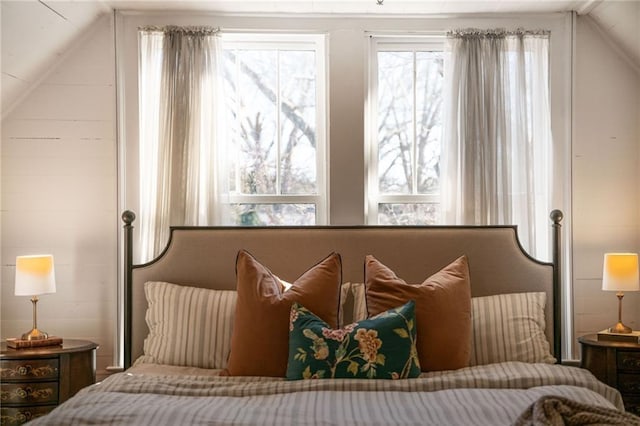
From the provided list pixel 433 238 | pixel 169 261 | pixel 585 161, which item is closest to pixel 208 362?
pixel 169 261

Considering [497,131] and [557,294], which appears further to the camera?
[497,131]

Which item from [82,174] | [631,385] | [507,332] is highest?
[82,174]

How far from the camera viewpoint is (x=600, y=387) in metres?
2.74

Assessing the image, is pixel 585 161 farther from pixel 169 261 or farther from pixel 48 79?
pixel 48 79

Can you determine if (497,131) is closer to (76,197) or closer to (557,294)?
(557,294)

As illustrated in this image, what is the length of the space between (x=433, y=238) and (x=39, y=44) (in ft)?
7.42

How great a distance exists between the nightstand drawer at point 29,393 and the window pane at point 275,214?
4.49 feet

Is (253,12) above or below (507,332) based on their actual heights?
above

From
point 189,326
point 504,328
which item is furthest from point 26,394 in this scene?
point 504,328

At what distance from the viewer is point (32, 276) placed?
3539mm

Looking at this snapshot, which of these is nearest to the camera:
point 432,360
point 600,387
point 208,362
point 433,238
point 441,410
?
point 441,410

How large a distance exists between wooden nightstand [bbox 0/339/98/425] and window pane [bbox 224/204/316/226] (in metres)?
1.23

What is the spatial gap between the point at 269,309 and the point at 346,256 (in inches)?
27.1

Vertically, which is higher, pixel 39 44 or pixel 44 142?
pixel 39 44
